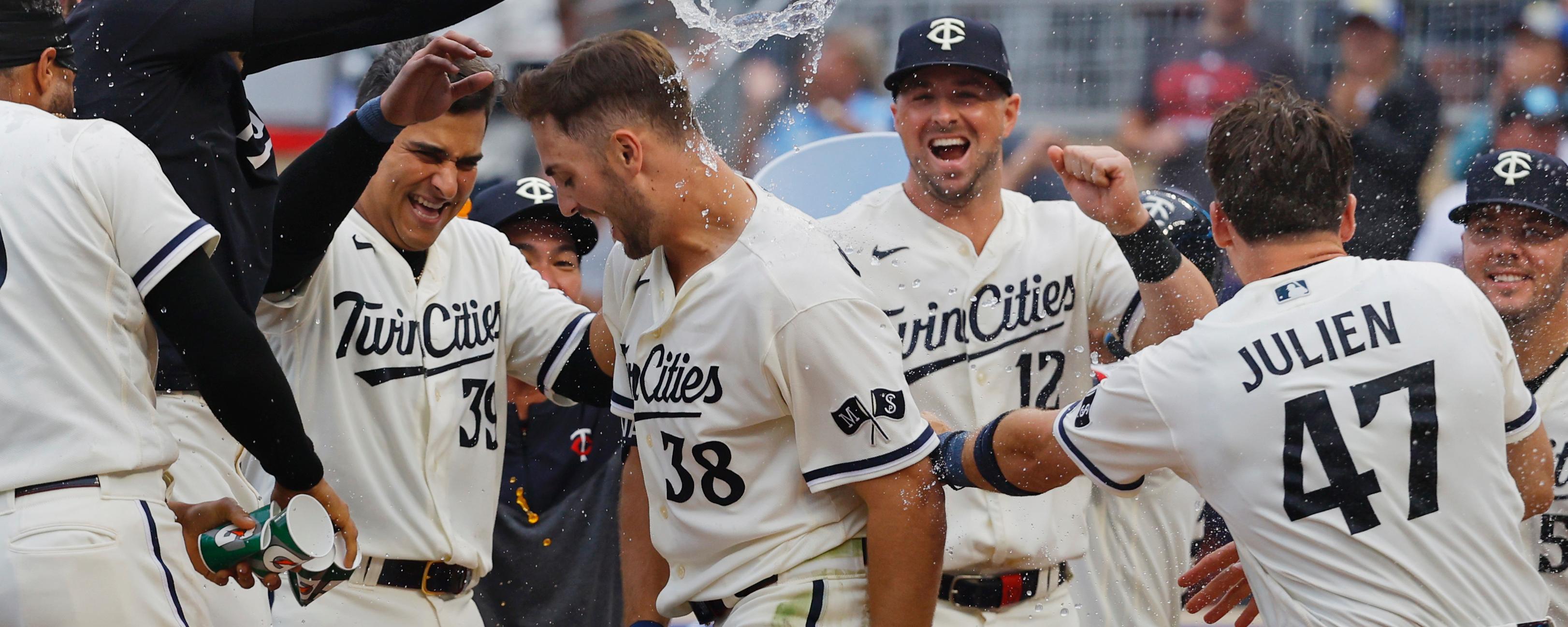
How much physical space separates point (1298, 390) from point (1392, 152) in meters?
5.21

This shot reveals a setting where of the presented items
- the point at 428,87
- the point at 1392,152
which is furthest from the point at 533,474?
the point at 1392,152

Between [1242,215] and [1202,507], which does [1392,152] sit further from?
[1242,215]

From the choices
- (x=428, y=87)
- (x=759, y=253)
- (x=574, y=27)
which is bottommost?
(x=759, y=253)

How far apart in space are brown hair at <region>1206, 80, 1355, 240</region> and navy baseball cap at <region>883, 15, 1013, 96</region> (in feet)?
3.90

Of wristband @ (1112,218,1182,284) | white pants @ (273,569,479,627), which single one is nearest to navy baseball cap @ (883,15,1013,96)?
wristband @ (1112,218,1182,284)

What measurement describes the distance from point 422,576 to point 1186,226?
252 centimetres

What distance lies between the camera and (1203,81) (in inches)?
330

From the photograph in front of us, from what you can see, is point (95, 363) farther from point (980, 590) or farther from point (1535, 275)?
point (1535, 275)

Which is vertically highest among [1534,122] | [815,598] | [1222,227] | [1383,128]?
[1534,122]

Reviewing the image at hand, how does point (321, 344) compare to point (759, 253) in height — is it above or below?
below

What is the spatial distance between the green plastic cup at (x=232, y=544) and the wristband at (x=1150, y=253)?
230 centimetres

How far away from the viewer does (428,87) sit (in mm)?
3750

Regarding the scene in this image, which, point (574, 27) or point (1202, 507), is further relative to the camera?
point (574, 27)

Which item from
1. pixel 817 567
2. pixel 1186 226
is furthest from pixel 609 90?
pixel 1186 226
